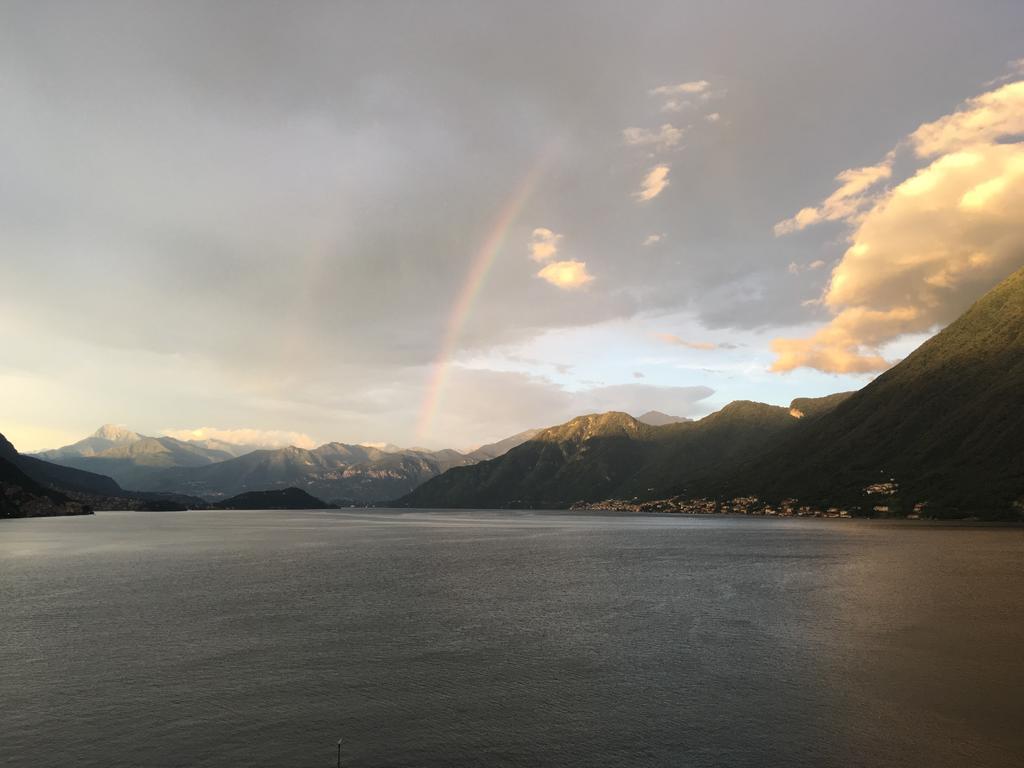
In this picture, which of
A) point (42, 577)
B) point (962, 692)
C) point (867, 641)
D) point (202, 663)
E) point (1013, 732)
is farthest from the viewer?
point (42, 577)

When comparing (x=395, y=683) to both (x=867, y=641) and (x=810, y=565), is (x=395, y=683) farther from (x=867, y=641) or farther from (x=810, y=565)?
(x=810, y=565)

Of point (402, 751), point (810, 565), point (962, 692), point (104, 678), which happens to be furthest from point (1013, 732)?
point (810, 565)

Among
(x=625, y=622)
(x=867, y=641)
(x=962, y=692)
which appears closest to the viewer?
(x=962, y=692)

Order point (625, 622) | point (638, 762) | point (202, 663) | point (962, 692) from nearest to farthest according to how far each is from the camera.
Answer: point (638, 762)
point (962, 692)
point (202, 663)
point (625, 622)

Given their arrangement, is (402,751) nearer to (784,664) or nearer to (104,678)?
(104,678)

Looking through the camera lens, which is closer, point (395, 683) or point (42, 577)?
point (395, 683)

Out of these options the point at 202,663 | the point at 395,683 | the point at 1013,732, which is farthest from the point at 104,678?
the point at 1013,732
